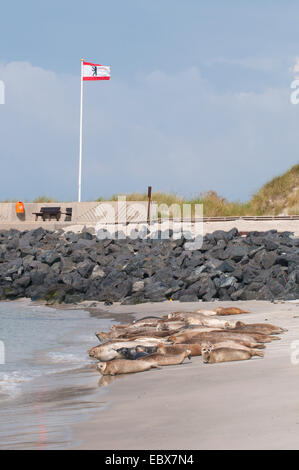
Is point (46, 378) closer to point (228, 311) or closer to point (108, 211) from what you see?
point (228, 311)

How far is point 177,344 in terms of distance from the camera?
9.13 meters

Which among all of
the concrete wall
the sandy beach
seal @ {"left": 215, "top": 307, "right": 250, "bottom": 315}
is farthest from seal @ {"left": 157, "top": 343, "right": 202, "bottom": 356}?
the concrete wall

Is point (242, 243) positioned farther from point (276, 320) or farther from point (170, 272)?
point (276, 320)

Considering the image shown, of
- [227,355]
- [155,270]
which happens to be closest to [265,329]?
[227,355]

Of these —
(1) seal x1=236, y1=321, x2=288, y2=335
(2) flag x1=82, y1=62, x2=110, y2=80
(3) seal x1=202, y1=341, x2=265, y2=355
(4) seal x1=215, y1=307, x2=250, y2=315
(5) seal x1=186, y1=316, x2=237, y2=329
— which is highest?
(2) flag x1=82, y1=62, x2=110, y2=80

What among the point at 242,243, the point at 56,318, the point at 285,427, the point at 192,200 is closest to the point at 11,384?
the point at 285,427

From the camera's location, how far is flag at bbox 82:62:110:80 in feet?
131

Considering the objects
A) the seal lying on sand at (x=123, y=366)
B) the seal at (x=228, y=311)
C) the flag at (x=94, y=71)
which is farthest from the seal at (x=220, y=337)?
the flag at (x=94, y=71)

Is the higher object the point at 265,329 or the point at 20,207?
the point at 20,207

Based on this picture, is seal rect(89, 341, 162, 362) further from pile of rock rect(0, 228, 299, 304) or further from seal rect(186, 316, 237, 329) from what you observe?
pile of rock rect(0, 228, 299, 304)

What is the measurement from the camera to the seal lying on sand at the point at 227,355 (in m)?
8.12

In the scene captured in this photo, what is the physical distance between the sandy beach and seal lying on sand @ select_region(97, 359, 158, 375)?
21 centimetres

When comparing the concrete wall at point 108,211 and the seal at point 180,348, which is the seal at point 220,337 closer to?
the seal at point 180,348

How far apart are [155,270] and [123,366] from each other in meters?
10.9
